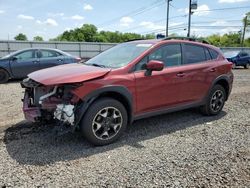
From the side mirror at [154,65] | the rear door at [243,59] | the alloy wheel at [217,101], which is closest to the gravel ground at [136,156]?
the alloy wheel at [217,101]

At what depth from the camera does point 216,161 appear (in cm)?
357

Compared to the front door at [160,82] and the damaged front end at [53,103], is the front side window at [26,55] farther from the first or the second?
the front door at [160,82]

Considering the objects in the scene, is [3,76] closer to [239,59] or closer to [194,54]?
→ [194,54]

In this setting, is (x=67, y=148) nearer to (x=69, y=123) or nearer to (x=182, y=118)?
(x=69, y=123)

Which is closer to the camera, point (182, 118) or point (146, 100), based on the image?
point (146, 100)

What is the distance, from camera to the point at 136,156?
3.67m

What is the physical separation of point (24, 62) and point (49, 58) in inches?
41.5

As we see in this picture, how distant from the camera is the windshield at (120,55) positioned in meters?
4.43

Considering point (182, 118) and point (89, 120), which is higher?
point (89, 120)

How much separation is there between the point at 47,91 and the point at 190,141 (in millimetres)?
2510

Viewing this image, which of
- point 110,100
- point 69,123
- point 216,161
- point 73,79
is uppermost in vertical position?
point 73,79

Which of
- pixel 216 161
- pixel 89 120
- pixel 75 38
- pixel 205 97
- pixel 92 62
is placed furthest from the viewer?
pixel 75 38

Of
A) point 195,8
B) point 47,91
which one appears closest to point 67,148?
point 47,91

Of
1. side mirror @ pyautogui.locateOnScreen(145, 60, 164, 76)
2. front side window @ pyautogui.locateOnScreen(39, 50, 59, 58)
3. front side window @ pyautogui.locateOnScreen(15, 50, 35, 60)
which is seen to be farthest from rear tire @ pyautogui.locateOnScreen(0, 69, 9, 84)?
side mirror @ pyautogui.locateOnScreen(145, 60, 164, 76)
